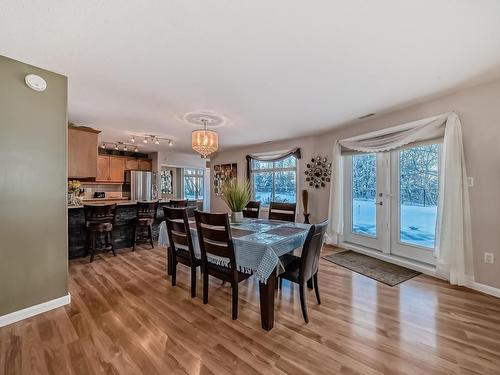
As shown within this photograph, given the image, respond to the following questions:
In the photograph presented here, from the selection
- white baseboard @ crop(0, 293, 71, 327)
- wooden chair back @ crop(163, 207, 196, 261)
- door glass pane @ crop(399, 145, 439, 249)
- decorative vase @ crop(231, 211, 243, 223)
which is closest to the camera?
white baseboard @ crop(0, 293, 71, 327)

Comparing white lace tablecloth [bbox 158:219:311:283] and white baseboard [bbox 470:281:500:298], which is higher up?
white lace tablecloth [bbox 158:219:311:283]

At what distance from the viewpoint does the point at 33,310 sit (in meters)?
2.15

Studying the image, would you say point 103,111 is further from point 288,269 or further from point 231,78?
point 288,269

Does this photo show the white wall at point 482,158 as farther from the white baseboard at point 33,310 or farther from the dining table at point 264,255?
the white baseboard at point 33,310

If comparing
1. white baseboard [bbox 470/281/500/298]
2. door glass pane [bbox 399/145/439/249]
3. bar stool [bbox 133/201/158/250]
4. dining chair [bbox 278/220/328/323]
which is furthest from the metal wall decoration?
bar stool [bbox 133/201/158/250]

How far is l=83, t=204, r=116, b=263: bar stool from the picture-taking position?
3.70 m

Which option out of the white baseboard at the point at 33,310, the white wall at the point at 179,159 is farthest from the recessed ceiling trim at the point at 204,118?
the white wall at the point at 179,159

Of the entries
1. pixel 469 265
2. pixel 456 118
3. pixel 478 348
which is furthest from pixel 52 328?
pixel 456 118

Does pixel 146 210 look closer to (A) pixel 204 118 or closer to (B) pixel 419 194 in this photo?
(A) pixel 204 118

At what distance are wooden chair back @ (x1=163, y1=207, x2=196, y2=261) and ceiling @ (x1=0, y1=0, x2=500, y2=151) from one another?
143cm

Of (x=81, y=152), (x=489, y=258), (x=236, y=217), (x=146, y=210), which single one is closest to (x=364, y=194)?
(x=489, y=258)

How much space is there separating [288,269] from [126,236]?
356 cm

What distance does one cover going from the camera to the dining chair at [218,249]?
2.08 meters

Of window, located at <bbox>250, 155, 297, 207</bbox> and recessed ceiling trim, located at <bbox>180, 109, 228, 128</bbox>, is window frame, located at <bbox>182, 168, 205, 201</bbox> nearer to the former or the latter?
window, located at <bbox>250, 155, 297, 207</bbox>
